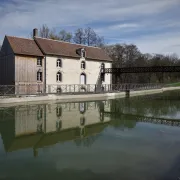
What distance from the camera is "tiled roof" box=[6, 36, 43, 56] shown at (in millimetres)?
23530

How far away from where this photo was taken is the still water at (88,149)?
19.3 feet

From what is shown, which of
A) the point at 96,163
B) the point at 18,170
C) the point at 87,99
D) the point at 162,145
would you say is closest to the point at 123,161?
the point at 96,163

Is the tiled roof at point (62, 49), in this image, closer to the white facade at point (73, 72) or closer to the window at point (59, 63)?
the white facade at point (73, 72)

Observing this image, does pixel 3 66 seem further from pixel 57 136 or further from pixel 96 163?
pixel 96 163

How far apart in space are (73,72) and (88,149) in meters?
21.4

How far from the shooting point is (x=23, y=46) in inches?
966

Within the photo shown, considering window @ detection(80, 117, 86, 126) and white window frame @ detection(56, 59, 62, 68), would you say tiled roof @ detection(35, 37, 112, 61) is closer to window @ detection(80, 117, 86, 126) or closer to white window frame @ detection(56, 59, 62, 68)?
white window frame @ detection(56, 59, 62, 68)

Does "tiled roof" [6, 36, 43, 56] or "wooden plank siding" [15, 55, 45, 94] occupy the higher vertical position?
"tiled roof" [6, 36, 43, 56]

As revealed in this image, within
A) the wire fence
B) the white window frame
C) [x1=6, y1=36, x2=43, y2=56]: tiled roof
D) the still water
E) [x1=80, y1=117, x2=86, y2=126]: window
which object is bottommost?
the still water

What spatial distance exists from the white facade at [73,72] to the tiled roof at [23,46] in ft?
5.34

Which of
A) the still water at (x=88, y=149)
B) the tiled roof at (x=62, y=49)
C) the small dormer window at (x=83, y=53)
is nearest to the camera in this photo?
the still water at (x=88, y=149)

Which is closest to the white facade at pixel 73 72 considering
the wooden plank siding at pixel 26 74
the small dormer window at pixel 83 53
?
the small dormer window at pixel 83 53

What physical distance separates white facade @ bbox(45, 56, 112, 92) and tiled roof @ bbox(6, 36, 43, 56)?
1.63 m

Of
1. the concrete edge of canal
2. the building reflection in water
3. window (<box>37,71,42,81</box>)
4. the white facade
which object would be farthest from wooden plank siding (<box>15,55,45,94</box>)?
the building reflection in water
